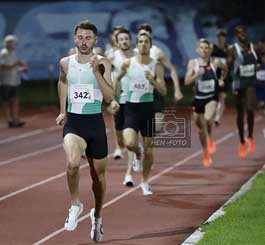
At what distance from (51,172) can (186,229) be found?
17.9 feet

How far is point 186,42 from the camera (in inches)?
1442

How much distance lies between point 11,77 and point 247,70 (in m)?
8.65

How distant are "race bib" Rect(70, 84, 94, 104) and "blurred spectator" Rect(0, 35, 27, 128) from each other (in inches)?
569

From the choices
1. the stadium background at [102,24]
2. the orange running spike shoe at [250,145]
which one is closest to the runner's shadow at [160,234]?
the orange running spike shoe at [250,145]

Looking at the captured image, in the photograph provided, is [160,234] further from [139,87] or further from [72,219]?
[139,87]

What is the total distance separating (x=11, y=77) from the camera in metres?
24.9

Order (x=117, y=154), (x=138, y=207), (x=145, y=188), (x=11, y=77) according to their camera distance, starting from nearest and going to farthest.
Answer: (x=138, y=207)
(x=145, y=188)
(x=117, y=154)
(x=11, y=77)

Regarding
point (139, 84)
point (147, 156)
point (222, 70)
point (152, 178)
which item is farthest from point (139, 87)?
point (222, 70)

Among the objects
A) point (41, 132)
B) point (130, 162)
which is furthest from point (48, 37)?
point (130, 162)

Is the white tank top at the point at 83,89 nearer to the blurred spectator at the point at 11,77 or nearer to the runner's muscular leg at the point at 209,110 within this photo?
the runner's muscular leg at the point at 209,110

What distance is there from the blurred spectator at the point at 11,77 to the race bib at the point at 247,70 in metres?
8.13

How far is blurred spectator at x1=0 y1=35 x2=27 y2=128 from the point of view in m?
24.7

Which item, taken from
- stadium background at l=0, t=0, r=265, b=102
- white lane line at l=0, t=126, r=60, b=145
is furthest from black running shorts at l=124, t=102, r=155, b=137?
stadium background at l=0, t=0, r=265, b=102

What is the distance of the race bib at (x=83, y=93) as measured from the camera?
33.6 ft
